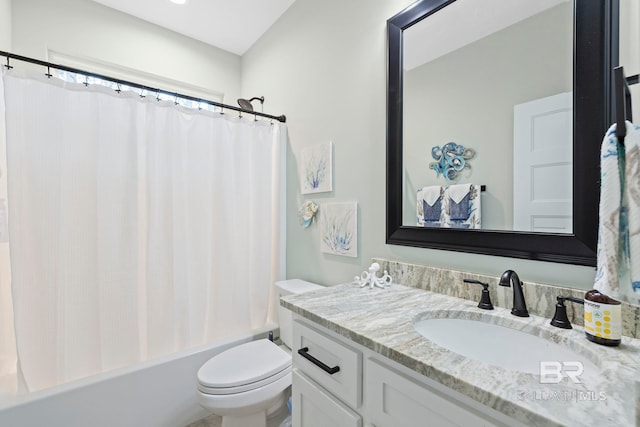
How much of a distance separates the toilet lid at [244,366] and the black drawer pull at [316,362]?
0.50 m

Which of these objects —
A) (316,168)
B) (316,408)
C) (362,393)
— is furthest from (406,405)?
(316,168)

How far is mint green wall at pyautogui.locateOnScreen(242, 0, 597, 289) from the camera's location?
1366mm

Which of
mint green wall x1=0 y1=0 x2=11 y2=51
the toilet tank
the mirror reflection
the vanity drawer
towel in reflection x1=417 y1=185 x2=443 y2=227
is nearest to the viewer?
the vanity drawer

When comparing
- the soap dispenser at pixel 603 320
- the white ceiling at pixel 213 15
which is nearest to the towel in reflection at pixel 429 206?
the soap dispenser at pixel 603 320

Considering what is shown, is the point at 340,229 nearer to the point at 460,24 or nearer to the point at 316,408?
the point at 316,408

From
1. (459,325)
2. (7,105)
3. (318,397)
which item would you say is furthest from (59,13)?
(459,325)

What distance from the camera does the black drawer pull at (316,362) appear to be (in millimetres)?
832

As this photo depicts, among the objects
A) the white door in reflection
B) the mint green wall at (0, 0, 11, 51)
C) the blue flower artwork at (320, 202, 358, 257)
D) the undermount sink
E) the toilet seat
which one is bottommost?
the toilet seat

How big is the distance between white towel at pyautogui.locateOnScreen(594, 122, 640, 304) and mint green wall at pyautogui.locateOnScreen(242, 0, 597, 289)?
390 millimetres

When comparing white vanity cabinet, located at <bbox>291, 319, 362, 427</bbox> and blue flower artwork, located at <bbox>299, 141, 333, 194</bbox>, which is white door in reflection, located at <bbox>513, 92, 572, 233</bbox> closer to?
white vanity cabinet, located at <bbox>291, 319, 362, 427</bbox>

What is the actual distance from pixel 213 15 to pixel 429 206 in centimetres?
217

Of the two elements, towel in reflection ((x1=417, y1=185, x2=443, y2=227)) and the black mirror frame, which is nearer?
the black mirror frame

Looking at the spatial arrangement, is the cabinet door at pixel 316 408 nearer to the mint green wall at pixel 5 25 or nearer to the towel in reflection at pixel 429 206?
the towel in reflection at pixel 429 206

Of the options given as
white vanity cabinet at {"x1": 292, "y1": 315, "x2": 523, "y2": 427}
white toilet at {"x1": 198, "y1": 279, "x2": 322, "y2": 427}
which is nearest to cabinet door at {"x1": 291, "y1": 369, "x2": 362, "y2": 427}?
white vanity cabinet at {"x1": 292, "y1": 315, "x2": 523, "y2": 427}
